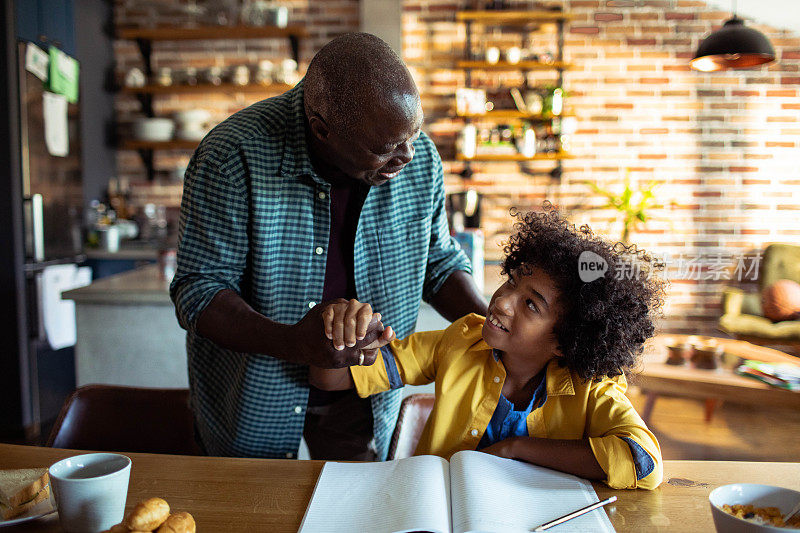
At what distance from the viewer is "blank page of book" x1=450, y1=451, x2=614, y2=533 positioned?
0.85 meters

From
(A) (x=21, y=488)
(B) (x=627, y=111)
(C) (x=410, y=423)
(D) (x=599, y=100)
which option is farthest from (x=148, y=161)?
(A) (x=21, y=488)

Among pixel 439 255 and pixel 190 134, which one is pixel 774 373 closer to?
pixel 439 255

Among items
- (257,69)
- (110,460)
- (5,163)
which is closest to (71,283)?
(5,163)

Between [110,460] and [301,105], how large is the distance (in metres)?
0.72

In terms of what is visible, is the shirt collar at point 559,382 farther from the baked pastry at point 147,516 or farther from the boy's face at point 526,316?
the baked pastry at point 147,516

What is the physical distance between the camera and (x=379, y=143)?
1.07m

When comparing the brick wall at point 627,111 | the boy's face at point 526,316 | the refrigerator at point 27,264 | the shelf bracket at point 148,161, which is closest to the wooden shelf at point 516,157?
the brick wall at point 627,111

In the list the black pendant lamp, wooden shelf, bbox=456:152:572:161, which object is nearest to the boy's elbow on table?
the black pendant lamp

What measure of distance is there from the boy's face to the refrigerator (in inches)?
115

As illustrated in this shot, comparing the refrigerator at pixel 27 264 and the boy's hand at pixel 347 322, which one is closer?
the boy's hand at pixel 347 322

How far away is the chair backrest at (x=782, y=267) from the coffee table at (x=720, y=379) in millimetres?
385

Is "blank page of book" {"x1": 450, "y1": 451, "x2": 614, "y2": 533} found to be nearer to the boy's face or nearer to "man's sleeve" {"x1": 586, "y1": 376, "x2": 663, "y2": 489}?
"man's sleeve" {"x1": 586, "y1": 376, "x2": 663, "y2": 489}

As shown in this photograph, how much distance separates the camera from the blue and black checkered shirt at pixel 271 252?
1.21 metres

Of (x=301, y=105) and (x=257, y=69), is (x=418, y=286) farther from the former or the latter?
(x=257, y=69)
